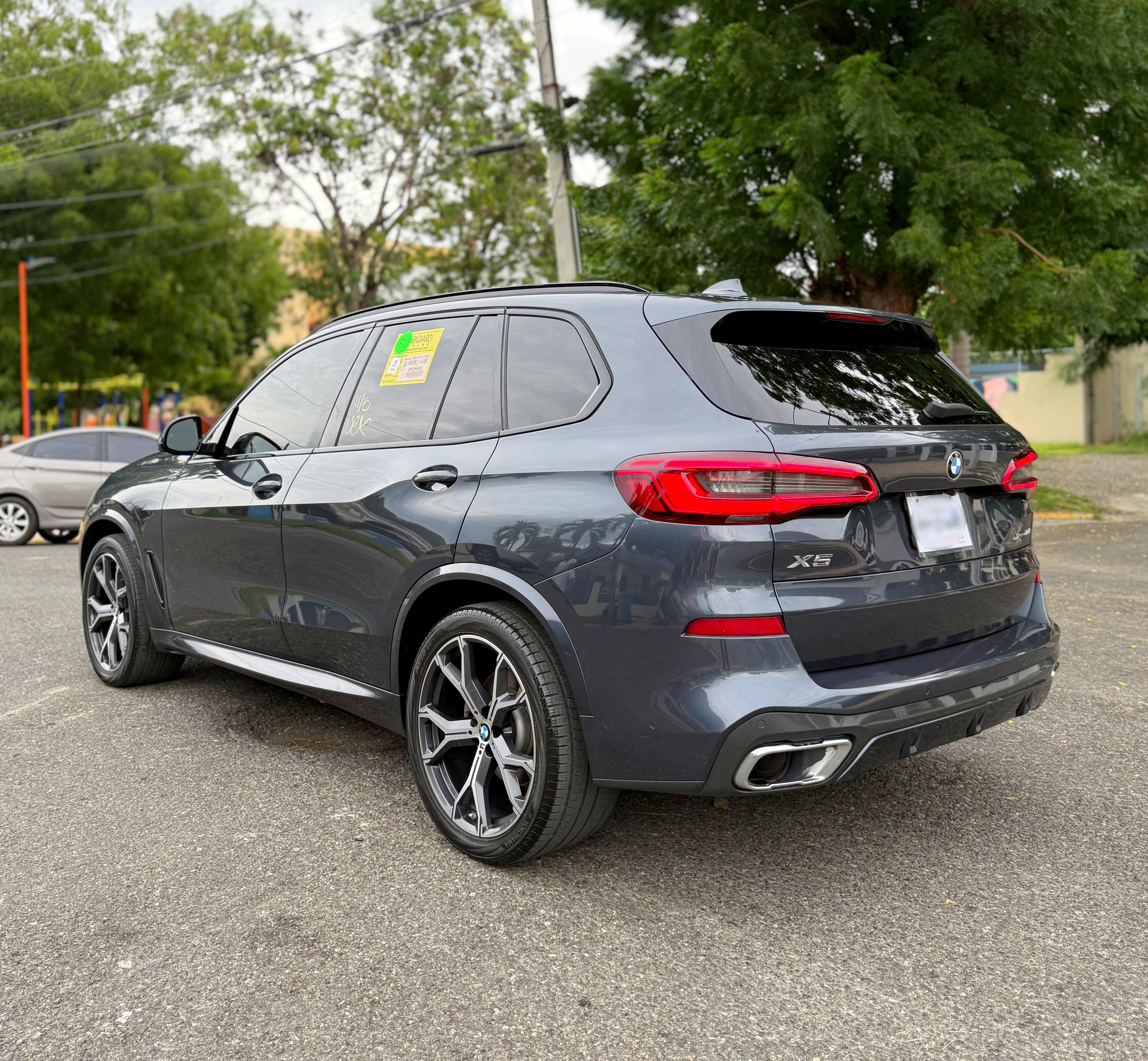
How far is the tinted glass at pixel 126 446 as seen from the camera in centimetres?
1355

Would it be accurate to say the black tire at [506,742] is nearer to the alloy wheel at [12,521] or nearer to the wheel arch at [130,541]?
the wheel arch at [130,541]

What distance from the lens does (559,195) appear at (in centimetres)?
1484

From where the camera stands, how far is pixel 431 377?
3836 mm

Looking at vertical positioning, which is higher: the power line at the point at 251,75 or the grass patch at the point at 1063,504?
the power line at the point at 251,75

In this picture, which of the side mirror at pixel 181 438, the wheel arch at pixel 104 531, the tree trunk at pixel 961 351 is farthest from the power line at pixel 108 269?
the side mirror at pixel 181 438

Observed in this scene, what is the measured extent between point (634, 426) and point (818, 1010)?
61.4 inches

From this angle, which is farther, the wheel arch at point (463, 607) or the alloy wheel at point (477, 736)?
the alloy wheel at point (477, 736)

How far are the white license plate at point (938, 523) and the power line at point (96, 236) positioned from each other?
105 ft

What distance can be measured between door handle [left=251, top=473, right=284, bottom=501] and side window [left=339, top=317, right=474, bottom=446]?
360 millimetres

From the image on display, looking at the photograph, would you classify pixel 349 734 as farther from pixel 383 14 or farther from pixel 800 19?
pixel 383 14

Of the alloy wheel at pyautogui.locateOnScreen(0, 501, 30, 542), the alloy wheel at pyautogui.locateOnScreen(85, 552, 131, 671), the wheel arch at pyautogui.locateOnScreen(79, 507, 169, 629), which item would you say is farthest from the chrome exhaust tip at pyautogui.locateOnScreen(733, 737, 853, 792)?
the alloy wheel at pyautogui.locateOnScreen(0, 501, 30, 542)

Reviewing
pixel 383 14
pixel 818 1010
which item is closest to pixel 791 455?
pixel 818 1010

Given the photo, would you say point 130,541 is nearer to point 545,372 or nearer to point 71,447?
point 545,372

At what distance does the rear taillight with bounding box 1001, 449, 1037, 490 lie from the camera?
3414mm
